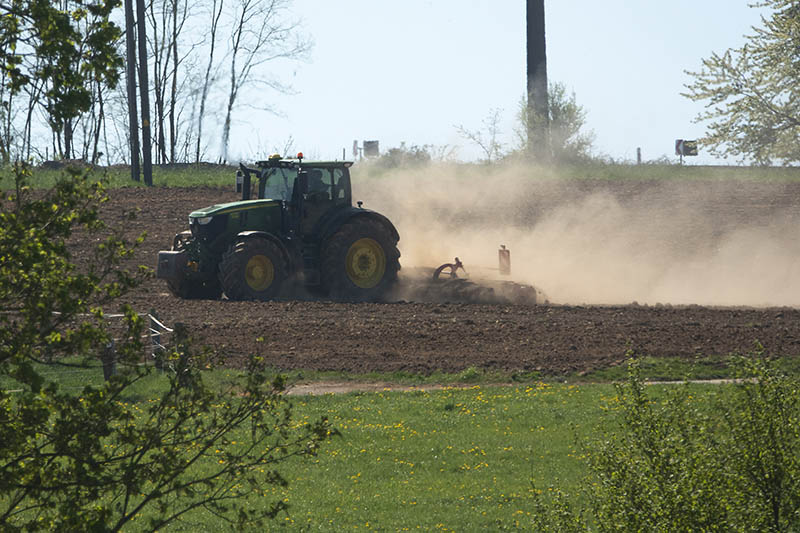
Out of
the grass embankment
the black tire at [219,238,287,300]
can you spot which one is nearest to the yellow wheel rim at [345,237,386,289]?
the black tire at [219,238,287,300]

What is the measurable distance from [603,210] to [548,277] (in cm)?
1156

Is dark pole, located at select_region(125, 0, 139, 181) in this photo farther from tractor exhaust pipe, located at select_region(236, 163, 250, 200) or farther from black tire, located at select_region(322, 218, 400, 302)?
black tire, located at select_region(322, 218, 400, 302)

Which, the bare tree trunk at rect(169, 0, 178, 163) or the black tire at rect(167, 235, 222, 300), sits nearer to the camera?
the black tire at rect(167, 235, 222, 300)

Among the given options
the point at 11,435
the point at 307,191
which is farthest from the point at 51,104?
the point at 307,191

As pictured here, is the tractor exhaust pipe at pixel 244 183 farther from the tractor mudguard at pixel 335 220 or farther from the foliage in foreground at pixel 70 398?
the foliage in foreground at pixel 70 398

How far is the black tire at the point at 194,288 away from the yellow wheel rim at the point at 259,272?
138 centimetres

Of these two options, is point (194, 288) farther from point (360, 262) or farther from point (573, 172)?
point (573, 172)

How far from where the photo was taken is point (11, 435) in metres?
4.41

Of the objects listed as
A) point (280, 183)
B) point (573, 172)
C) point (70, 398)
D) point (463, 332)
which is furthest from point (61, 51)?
point (573, 172)

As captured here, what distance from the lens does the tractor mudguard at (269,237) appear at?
20.3 meters

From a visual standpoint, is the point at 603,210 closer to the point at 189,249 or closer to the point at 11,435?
the point at 189,249

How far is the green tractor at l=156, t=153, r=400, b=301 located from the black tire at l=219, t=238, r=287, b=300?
0.07ft

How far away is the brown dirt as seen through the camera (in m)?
16.6

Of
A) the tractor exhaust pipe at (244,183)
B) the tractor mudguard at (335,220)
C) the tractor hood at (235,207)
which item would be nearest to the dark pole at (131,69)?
the tractor exhaust pipe at (244,183)
